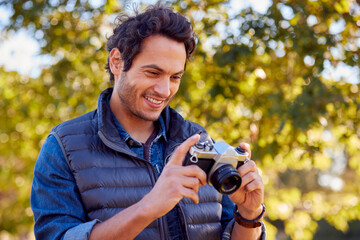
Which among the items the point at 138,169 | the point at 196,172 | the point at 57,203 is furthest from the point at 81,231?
the point at 196,172

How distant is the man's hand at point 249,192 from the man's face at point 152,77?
47 cm

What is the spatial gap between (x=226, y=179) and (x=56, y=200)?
721 mm

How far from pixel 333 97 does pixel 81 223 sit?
2.48 meters

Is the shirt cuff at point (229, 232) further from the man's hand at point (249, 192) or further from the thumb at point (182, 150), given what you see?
the thumb at point (182, 150)

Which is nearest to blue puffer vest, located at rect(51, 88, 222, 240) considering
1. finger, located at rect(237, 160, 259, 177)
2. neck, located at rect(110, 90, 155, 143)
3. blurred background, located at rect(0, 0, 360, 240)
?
neck, located at rect(110, 90, 155, 143)

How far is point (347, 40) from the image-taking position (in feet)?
12.5

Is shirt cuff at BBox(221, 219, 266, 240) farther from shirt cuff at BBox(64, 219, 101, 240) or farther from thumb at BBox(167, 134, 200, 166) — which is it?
shirt cuff at BBox(64, 219, 101, 240)

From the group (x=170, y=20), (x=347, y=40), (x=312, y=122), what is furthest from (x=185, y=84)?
(x=170, y=20)

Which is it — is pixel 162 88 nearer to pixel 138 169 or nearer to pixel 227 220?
pixel 138 169

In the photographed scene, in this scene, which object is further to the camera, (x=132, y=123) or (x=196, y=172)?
(x=132, y=123)

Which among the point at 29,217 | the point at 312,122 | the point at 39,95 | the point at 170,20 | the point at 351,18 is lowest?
the point at 29,217

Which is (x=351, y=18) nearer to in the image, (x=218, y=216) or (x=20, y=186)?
(x=218, y=216)

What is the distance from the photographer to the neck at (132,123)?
214 centimetres

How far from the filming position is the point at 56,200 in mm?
1756
